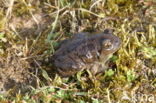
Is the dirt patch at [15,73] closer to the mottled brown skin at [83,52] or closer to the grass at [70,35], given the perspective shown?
the grass at [70,35]

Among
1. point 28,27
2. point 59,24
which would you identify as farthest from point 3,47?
point 59,24

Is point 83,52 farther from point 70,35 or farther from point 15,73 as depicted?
point 15,73

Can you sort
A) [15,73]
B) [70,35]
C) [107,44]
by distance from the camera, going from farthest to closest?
1. [70,35]
2. [15,73]
3. [107,44]

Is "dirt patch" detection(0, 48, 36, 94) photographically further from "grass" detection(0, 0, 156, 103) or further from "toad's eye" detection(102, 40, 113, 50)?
"toad's eye" detection(102, 40, 113, 50)

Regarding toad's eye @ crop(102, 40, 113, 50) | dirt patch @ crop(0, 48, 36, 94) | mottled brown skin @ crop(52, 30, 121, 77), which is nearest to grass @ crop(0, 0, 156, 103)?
dirt patch @ crop(0, 48, 36, 94)

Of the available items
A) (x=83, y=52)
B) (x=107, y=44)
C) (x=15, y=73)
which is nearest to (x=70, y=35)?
(x=83, y=52)

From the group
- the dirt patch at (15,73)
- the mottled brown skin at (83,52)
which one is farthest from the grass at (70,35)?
the mottled brown skin at (83,52)
